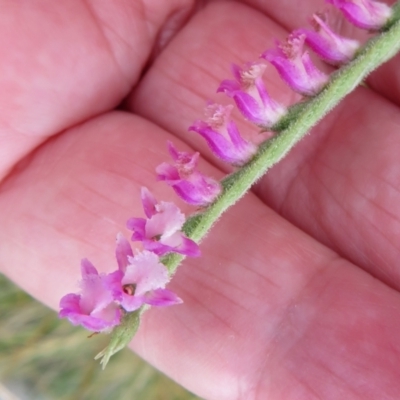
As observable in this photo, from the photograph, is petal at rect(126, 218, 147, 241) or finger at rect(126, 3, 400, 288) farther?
finger at rect(126, 3, 400, 288)

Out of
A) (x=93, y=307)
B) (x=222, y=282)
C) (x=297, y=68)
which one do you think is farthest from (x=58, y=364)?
(x=297, y=68)

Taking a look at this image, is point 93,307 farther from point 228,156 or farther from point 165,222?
point 228,156

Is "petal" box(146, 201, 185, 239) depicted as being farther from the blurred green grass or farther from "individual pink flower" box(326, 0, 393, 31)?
the blurred green grass

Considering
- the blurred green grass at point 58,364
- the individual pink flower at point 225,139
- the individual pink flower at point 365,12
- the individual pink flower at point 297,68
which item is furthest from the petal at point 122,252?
the blurred green grass at point 58,364

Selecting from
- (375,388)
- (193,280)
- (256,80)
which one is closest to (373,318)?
(375,388)

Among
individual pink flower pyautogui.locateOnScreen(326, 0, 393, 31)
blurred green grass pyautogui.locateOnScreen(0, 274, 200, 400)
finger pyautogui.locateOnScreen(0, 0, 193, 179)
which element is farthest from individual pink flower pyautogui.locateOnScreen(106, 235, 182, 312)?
blurred green grass pyautogui.locateOnScreen(0, 274, 200, 400)

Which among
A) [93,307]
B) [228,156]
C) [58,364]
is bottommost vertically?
[58,364]
